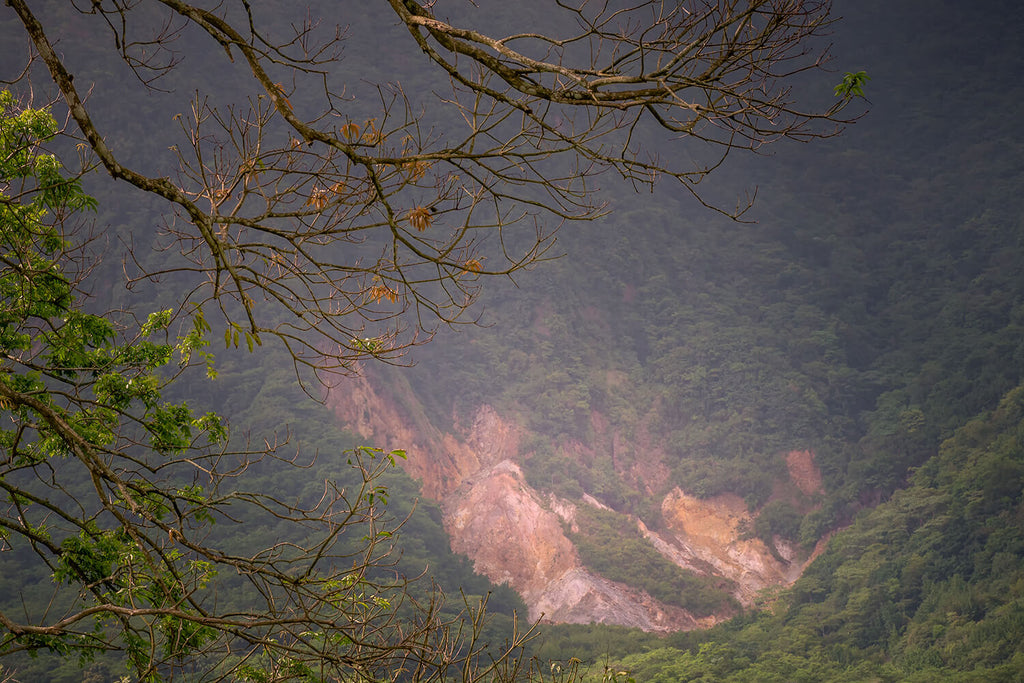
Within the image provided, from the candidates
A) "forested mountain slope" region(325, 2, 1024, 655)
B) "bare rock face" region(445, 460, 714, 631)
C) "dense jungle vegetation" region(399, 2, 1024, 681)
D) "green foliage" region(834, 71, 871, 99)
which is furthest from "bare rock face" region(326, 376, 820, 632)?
"green foliage" region(834, 71, 871, 99)

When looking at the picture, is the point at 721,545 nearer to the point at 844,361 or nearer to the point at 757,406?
the point at 757,406

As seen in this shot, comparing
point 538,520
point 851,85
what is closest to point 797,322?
point 538,520

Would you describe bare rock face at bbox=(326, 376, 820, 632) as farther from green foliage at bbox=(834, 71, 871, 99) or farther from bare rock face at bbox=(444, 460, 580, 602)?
green foliage at bbox=(834, 71, 871, 99)

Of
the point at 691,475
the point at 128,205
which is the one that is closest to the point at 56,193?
the point at 128,205

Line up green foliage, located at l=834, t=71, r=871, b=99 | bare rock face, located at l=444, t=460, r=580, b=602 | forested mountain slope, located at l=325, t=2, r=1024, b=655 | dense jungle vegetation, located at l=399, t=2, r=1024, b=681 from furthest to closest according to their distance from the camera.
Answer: forested mountain slope, located at l=325, t=2, r=1024, b=655 < bare rock face, located at l=444, t=460, r=580, b=602 < dense jungle vegetation, located at l=399, t=2, r=1024, b=681 < green foliage, located at l=834, t=71, r=871, b=99

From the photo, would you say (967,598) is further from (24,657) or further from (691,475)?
(24,657)

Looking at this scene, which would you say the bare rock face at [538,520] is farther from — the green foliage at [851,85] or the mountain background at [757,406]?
the green foliage at [851,85]

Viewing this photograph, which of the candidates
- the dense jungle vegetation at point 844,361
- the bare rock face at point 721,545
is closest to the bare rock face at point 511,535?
the dense jungle vegetation at point 844,361

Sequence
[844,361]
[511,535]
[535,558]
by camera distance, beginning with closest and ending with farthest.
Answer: [535,558]
[511,535]
[844,361]
